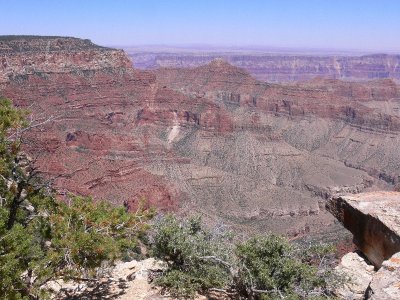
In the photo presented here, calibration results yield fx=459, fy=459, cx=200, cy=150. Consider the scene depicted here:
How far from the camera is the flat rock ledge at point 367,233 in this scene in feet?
A: 28.1

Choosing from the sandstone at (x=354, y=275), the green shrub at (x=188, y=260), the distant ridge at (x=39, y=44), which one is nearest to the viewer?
the sandstone at (x=354, y=275)

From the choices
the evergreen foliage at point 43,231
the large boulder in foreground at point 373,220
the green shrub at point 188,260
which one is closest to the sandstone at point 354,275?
the large boulder in foreground at point 373,220

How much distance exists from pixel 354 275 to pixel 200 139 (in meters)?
86.0

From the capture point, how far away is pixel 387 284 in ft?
19.0

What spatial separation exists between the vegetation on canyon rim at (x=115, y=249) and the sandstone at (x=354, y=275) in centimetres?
32

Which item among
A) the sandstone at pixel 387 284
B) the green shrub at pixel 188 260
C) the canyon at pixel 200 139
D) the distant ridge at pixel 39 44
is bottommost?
the canyon at pixel 200 139

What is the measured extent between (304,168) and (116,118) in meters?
38.1

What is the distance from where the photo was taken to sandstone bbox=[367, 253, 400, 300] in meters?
5.59

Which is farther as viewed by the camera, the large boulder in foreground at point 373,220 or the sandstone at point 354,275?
the sandstone at point 354,275

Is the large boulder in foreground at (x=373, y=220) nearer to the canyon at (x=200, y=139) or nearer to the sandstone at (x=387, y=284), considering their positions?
the sandstone at (x=387, y=284)

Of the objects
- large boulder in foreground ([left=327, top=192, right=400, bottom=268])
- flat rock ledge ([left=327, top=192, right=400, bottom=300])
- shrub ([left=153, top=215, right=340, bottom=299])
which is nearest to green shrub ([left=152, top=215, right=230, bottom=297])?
shrub ([left=153, top=215, right=340, bottom=299])

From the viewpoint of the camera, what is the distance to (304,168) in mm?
90500

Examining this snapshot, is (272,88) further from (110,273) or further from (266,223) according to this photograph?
(110,273)

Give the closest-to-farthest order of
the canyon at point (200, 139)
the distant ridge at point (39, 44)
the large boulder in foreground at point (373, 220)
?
1. the large boulder in foreground at point (373, 220)
2. the canyon at point (200, 139)
3. the distant ridge at point (39, 44)
